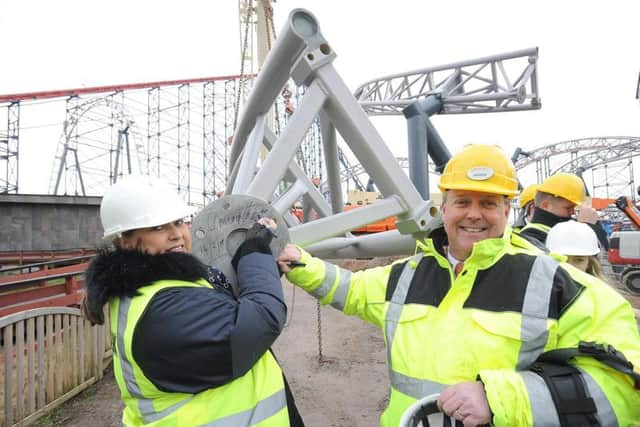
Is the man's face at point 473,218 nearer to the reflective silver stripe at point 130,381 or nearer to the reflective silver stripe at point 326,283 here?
the reflective silver stripe at point 326,283

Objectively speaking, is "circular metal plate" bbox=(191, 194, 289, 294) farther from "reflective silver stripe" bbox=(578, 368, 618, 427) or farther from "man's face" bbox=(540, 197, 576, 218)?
"man's face" bbox=(540, 197, 576, 218)

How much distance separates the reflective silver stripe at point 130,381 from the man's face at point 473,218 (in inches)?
42.0

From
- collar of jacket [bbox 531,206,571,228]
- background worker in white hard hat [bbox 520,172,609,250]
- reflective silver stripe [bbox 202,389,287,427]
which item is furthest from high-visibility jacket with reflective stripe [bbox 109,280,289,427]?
collar of jacket [bbox 531,206,571,228]

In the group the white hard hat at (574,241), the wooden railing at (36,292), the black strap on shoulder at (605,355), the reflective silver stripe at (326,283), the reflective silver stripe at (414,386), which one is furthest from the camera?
the wooden railing at (36,292)

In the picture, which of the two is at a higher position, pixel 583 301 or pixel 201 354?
pixel 583 301

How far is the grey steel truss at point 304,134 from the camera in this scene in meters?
2.00

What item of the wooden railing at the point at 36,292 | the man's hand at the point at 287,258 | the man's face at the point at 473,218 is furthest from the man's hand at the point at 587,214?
the wooden railing at the point at 36,292

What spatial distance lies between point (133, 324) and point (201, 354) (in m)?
0.22

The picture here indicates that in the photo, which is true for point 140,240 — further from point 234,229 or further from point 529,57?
point 529,57

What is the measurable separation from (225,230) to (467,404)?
110 cm

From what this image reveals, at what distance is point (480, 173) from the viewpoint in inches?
51.6

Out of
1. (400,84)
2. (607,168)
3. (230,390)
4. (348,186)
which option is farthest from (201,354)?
(607,168)

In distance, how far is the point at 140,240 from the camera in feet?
4.46

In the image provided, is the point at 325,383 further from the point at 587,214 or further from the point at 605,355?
the point at 605,355
